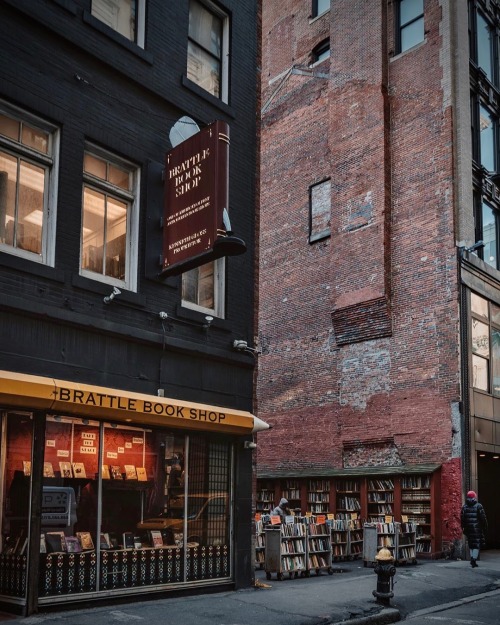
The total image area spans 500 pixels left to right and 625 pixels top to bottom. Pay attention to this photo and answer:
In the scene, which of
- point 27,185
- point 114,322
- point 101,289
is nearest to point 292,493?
point 114,322

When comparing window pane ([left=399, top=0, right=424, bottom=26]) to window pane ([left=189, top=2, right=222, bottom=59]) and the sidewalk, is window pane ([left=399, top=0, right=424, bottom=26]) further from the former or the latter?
the sidewalk

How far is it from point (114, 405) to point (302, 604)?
4288 mm

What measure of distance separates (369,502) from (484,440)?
3.65m

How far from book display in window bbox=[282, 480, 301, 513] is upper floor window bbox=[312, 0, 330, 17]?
54.1 ft

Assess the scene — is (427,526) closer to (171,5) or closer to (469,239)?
(469,239)

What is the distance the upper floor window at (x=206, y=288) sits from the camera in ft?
45.2

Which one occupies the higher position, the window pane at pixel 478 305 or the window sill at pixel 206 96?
the window sill at pixel 206 96

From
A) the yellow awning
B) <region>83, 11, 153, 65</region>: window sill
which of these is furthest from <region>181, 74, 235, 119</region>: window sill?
the yellow awning

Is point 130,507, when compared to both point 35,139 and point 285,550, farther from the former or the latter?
point 35,139

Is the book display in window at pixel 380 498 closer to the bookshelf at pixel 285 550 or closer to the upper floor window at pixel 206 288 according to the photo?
the bookshelf at pixel 285 550

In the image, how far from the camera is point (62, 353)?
11.0 m

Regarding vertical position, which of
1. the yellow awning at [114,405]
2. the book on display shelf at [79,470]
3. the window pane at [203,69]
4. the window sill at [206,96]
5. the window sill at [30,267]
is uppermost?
the window pane at [203,69]

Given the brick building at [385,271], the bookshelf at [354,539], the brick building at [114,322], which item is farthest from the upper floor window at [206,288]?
the brick building at [385,271]

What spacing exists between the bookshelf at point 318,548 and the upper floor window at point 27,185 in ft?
27.2
